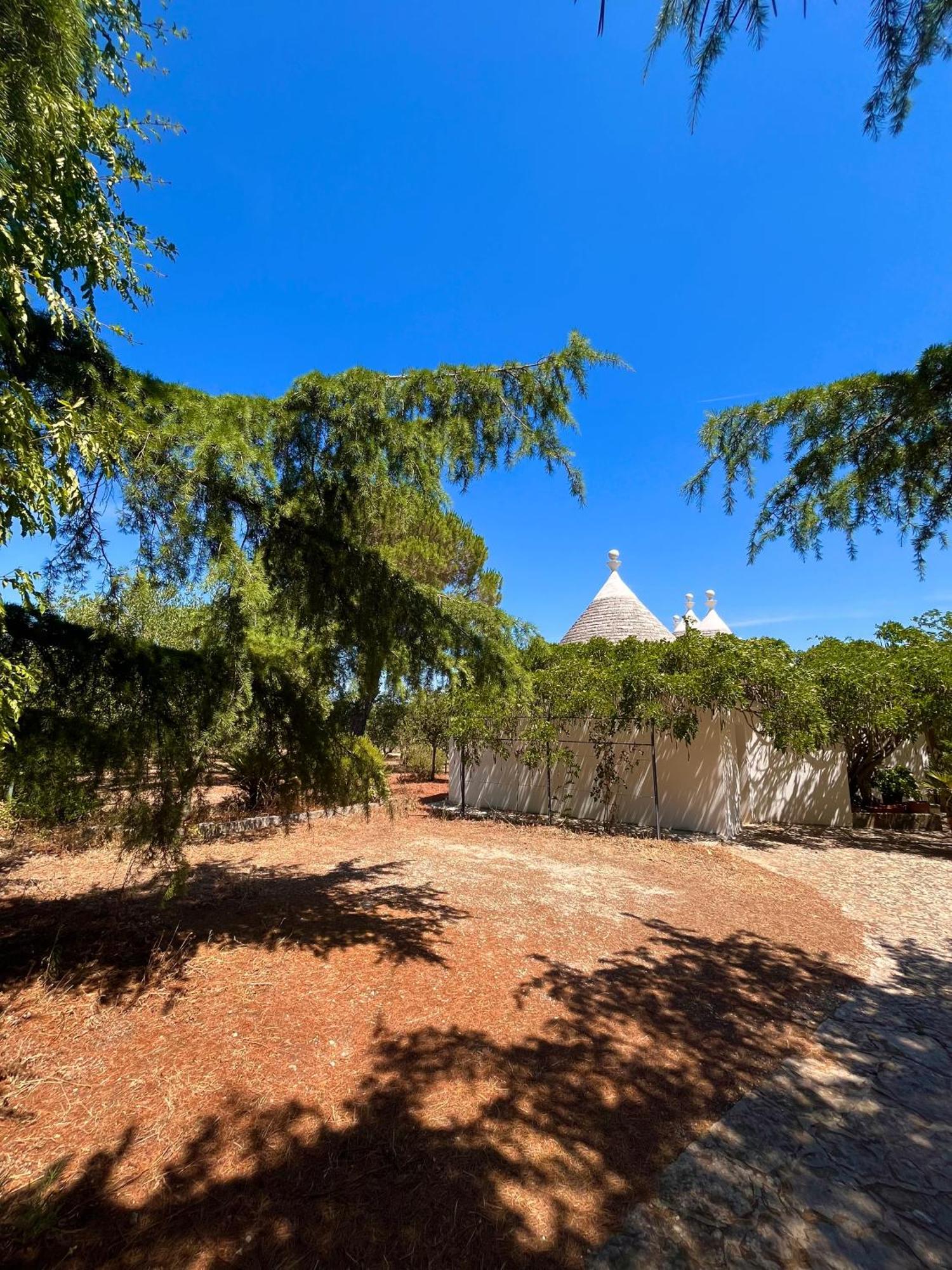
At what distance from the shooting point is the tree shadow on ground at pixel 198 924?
14.9 feet

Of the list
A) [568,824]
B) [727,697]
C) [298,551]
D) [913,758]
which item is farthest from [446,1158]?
[913,758]

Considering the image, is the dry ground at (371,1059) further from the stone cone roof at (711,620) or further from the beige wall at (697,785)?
the stone cone roof at (711,620)

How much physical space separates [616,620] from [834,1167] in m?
15.1

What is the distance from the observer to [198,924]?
5.76 meters

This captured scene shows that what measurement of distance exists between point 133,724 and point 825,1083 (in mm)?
5213

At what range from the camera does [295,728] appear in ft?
15.4

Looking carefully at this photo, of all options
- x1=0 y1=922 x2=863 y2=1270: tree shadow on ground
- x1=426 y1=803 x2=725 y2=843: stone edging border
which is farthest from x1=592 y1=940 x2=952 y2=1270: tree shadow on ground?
x1=426 y1=803 x2=725 y2=843: stone edging border

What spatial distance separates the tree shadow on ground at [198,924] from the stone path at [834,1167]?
2.83m

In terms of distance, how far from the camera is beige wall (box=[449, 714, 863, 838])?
38.5 feet

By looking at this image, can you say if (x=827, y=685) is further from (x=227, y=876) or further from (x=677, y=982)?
(x=227, y=876)

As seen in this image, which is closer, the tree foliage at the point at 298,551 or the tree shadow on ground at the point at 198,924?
the tree foliage at the point at 298,551

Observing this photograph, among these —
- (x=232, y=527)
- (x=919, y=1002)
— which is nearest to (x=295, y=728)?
(x=232, y=527)

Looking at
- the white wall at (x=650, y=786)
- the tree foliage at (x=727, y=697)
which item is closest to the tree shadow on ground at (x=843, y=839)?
the white wall at (x=650, y=786)

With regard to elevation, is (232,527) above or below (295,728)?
above
